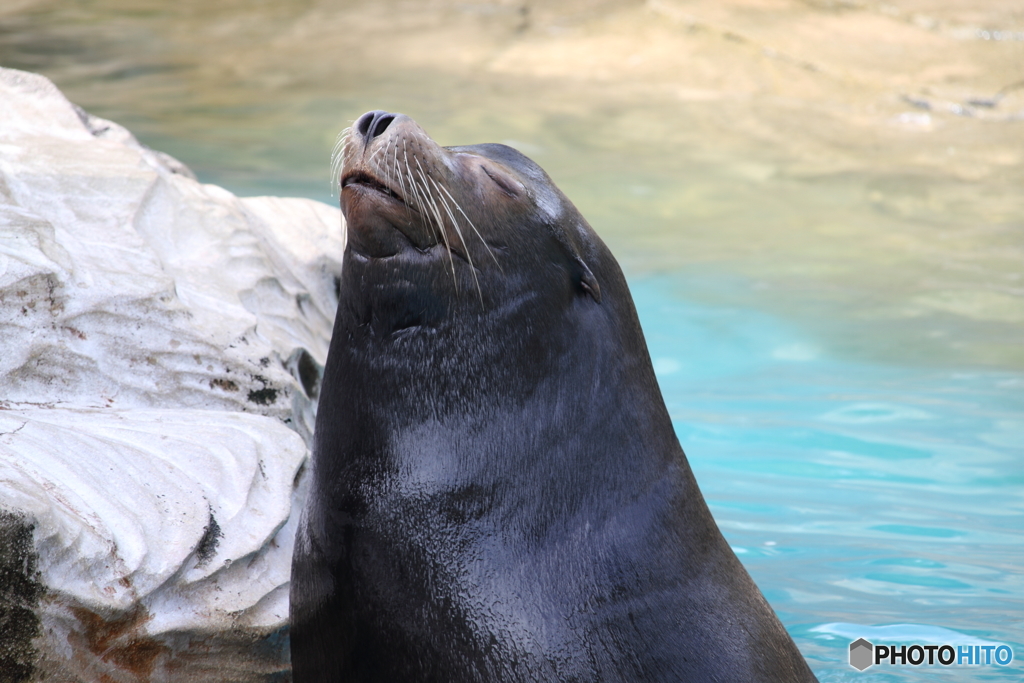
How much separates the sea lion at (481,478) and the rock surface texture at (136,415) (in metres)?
0.34

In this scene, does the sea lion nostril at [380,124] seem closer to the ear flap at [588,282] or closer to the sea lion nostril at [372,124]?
the sea lion nostril at [372,124]

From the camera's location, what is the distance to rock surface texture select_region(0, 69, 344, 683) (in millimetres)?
2643

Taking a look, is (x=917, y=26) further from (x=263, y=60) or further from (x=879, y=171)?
(x=263, y=60)

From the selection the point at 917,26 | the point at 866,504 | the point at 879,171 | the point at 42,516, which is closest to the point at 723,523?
the point at 866,504

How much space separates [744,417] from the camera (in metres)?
6.14

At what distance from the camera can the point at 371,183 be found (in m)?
2.59

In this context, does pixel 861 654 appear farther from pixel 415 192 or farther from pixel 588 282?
pixel 415 192

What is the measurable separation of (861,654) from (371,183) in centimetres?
242

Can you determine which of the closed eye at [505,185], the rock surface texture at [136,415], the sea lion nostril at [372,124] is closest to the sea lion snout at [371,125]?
the sea lion nostril at [372,124]

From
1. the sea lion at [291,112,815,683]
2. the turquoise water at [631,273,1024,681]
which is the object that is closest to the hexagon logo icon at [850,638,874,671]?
the turquoise water at [631,273,1024,681]

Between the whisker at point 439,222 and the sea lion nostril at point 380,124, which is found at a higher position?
A: the sea lion nostril at point 380,124

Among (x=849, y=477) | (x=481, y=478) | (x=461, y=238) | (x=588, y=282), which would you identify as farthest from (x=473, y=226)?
(x=849, y=477)

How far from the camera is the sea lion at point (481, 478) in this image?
98.8 inches

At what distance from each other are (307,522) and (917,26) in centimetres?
1163
